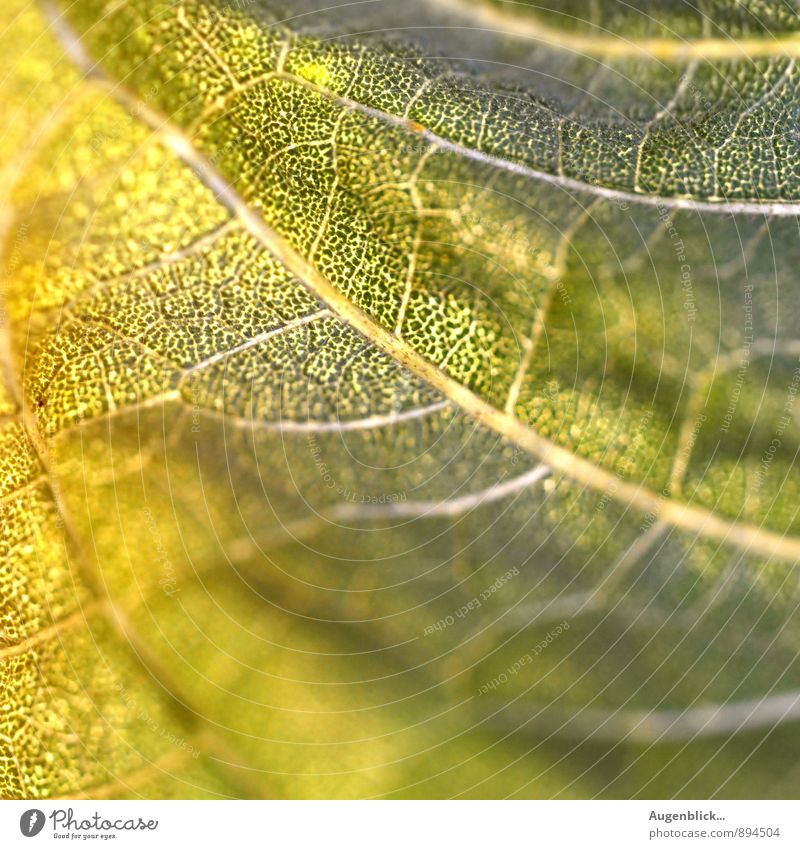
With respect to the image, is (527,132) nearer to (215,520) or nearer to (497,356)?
(497,356)

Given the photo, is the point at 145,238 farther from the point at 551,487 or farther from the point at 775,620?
the point at 775,620

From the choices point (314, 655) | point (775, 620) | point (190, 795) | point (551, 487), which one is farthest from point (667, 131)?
point (190, 795)

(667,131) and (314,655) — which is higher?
(667,131)
